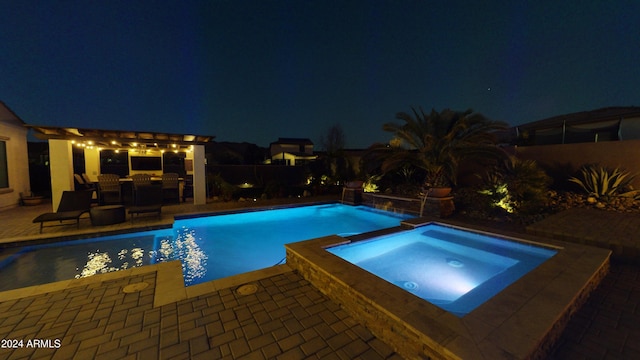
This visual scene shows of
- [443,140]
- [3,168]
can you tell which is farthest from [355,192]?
[3,168]

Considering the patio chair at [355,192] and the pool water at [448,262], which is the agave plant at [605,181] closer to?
the pool water at [448,262]

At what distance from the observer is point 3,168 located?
8.46m

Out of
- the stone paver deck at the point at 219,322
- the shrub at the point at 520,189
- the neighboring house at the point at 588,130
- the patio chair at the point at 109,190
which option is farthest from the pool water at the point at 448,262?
the neighboring house at the point at 588,130

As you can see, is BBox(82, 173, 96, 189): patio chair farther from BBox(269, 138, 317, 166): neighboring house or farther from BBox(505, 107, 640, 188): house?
BBox(269, 138, 317, 166): neighboring house

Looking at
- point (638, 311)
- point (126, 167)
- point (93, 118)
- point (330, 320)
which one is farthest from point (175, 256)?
point (93, 118)

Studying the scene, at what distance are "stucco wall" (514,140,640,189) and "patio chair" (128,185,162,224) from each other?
41.9 feet

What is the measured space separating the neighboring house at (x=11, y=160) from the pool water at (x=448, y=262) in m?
11.9

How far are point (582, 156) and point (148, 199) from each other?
1384cm

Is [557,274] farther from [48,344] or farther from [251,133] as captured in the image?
[251,133]

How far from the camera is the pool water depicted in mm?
3730

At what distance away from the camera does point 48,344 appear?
2252 millimetres

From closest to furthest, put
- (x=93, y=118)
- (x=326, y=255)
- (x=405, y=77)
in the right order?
(x=326, y=255) → (x=405, y=77) → (x=93, y=118)

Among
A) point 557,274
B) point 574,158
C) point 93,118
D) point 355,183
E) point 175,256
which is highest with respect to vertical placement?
point 93,118

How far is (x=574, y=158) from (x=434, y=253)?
23.6ft
